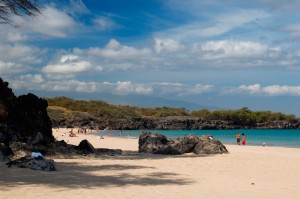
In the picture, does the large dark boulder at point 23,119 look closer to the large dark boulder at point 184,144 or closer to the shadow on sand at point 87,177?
the shadow on sand at point 87,177

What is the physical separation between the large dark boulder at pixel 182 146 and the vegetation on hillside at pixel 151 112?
94592 mm

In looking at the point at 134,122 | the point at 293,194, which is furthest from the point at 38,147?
the point at 134,122

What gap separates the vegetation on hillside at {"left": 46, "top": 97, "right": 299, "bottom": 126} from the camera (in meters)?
128

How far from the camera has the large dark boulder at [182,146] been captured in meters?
25.8

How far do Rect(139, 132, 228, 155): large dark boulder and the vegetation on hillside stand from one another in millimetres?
94592

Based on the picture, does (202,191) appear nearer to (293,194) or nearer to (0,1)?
(293,194)

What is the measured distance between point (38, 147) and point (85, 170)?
258 inches

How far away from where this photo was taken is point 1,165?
15.5 meters

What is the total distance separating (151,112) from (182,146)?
119895 millimetres

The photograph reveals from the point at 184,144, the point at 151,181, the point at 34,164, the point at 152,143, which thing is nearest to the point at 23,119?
the point at 152,143

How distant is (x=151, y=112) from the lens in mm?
145875

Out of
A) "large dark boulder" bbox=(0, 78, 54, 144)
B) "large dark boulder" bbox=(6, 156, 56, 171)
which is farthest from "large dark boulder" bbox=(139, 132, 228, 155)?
"large dark boulder" bbox=(6, 156, 56, 171)

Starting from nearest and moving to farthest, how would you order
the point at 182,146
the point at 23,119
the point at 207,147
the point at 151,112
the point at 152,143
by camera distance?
the point at 23,119, the point at 207,147, the point at 182,146, the point at 152,143, the point at 151,112

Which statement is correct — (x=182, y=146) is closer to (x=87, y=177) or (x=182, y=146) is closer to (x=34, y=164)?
(x=87, y=177)
